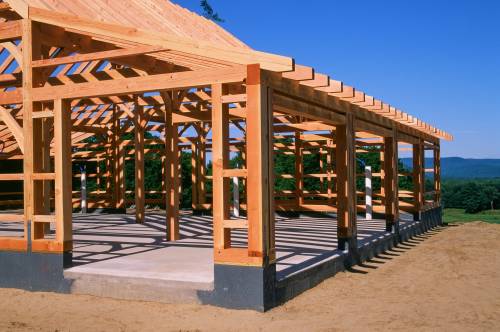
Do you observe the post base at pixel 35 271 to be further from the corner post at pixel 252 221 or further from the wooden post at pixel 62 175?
the corner post at pixel 252 221

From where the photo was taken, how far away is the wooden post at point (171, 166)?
33.6ft

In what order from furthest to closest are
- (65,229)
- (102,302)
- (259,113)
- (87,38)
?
1. (87,38)
2. (65,229)
3. (102,302)
4. (259,113)

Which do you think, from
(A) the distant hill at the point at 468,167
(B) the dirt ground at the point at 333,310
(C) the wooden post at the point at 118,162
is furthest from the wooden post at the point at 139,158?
(A) the distant hill at the point at 468,167

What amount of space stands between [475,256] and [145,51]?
7.19 m

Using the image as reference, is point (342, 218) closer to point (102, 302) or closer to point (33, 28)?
point (102, 302)

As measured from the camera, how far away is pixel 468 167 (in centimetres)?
16525

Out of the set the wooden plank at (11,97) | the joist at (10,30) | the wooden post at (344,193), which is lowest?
the wooden post at (344,193)

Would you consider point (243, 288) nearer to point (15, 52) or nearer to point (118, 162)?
point (15, 52)

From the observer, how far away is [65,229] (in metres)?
7.30

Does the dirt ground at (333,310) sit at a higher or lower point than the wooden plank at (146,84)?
lower

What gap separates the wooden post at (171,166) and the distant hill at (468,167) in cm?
14950

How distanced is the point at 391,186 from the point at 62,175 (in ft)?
23.6

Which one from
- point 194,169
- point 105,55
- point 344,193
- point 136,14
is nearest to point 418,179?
point 344,193

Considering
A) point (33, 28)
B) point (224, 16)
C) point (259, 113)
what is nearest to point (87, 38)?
point (33, 28)
